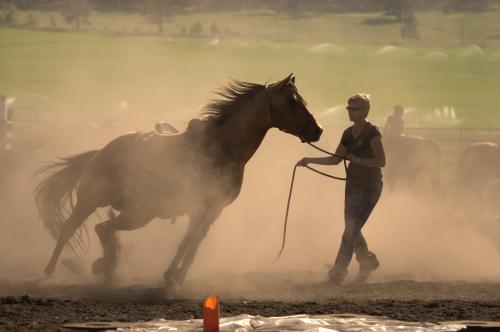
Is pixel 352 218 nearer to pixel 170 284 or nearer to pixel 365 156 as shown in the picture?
pixel 365 156

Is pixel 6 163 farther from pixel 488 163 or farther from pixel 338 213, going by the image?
pixel 488 163

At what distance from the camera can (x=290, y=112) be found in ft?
32.0

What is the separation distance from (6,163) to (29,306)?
12.2 metres

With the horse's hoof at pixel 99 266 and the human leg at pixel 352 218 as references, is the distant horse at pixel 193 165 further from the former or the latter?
the human leg at pixel 352 218

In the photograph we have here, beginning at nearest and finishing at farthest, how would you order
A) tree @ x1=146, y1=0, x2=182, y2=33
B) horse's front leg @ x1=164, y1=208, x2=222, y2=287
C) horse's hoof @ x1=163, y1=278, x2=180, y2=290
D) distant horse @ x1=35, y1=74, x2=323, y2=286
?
1. horse's hoof @ x1=163, y1=278, x2=180, y2=290
2. horse's front leg @ x1=164, y1=208, x2=222, y2=287
3. distant horse @ x1=35, y1=74, x2=323, y2=286
4. tree @ x1=146, y1=0, x2=182, y2=33

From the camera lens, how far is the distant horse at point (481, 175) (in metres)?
19.1

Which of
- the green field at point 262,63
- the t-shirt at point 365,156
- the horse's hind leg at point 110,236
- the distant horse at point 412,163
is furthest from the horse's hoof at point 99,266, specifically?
the green field at point 262,63

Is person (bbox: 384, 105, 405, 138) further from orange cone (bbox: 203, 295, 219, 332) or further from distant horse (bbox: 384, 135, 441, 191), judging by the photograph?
orange cone (bbox: 203, 295, 219, 332)

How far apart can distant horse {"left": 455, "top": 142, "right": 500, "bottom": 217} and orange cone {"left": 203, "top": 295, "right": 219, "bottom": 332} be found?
43.3 feet

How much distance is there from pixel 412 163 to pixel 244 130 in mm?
9297

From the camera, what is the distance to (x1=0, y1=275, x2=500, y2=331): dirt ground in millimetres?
7652

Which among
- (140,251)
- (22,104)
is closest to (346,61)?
(22,104)

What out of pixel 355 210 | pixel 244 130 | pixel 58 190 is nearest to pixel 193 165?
pixel 244 130

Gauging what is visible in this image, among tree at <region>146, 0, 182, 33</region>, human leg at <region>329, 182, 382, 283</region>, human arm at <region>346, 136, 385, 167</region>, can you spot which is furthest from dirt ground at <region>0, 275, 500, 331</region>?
tree at <region>146, 0, 182, 33</region>
